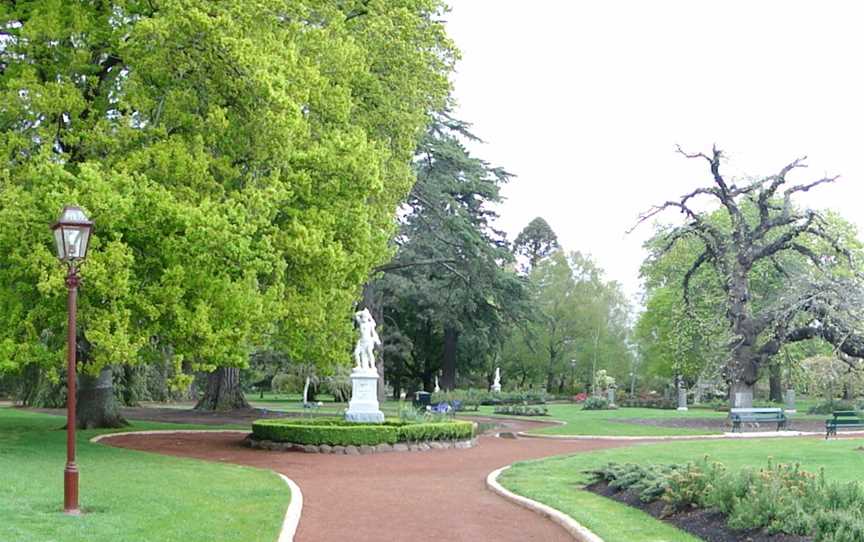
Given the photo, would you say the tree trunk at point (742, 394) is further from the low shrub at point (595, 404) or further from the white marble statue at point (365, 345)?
the white marble statue at point (365, 345)

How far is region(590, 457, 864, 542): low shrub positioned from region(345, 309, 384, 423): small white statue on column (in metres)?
13.7

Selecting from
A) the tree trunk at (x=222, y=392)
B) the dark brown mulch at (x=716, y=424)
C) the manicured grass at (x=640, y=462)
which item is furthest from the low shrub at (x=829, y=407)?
the tree trunk at (x=222, y=392)

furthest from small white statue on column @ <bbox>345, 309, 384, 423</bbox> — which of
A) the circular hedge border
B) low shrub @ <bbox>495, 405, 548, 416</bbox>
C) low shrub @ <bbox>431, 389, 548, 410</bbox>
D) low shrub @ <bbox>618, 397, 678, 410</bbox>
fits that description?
low shrub @ <bbox>618, 397, 678, 410</bbox>

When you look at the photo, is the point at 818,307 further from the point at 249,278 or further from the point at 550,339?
the point at 550,339

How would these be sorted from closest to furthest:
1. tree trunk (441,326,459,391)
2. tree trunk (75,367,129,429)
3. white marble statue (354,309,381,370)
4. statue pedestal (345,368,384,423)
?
statue pedestal (345,368,384,423) → tree trunk (75,367,129,429) → white marble statue (354,309,381,370) → tree trunk (441,326,459,391)

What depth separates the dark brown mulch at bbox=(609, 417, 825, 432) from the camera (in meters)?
30.4

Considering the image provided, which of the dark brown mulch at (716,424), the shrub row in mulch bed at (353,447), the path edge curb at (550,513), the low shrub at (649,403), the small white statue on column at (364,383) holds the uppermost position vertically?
the small white statue on column at (364,383)

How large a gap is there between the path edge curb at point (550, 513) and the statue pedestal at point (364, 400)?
9.69 meters

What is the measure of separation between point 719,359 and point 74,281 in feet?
89.7

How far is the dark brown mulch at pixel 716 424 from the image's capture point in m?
30.4

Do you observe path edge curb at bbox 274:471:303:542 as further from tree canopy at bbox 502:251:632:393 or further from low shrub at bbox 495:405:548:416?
tree canopy at bbox 502:251:632:393

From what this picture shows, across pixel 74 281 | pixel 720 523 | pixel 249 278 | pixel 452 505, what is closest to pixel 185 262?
pixel 249 278

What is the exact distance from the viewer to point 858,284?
32062 millimetres

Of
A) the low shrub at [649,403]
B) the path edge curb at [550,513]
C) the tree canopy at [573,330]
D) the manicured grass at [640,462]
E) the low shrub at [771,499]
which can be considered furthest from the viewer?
the tree canopy at [573,330]
